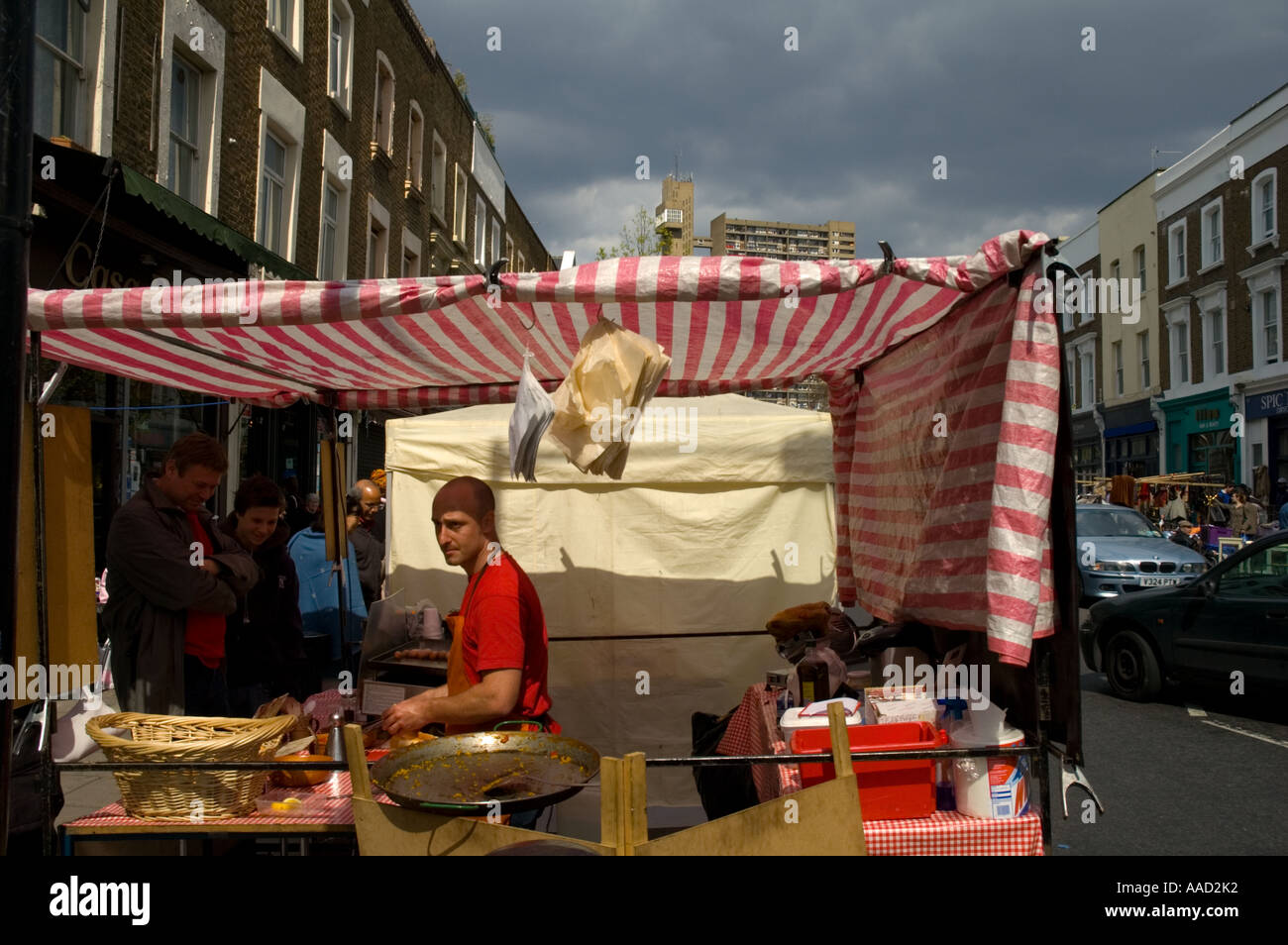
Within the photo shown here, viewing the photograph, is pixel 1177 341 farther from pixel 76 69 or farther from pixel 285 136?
pixel 76 69

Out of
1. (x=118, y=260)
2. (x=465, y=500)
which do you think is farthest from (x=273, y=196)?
(x=465, y=500)

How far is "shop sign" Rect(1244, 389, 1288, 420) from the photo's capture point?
23.6 metres

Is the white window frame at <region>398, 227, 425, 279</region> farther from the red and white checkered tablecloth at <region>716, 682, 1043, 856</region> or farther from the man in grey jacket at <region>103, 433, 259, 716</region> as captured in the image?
the red and white checkered tablecloth at <region>716, 682, 1043, 856</region>

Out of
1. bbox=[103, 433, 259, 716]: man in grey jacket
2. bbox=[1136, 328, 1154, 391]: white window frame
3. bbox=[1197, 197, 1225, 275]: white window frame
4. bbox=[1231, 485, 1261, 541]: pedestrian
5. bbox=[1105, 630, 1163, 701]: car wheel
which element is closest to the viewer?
bbox=[103, 433, 259, 716]: man in grey jacket

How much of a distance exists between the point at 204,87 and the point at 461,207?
12.9 metres

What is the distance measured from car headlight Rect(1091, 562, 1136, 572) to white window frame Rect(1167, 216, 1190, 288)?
19.8 m

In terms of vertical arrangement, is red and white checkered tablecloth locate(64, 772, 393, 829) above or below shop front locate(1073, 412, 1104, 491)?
below

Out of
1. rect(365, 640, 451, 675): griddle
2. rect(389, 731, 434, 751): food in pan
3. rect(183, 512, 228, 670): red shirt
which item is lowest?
rect(389, 731, 434, 751): food in pan

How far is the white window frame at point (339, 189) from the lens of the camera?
15391 millimetres

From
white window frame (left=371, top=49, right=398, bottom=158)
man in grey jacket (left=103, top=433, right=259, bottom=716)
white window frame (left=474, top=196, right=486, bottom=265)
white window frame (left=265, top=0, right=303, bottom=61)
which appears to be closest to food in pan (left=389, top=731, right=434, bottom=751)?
man in grey jacket (left=103, top=433, right=259, bottom=716)

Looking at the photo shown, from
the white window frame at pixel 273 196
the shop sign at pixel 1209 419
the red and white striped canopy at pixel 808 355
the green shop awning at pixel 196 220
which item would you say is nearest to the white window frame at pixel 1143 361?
the shop sign at pixel 1209 419

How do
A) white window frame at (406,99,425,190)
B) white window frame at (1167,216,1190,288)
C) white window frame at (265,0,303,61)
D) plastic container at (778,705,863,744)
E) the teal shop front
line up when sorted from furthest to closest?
1. white window frame at (1167,216,1190,288)
2. the teal shop front
3. white window frame at (406,99,425,190)
4. white window frame at (265,0,303,61)
5. plastic container at (778,705,863,744)

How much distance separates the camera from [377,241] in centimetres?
1859
